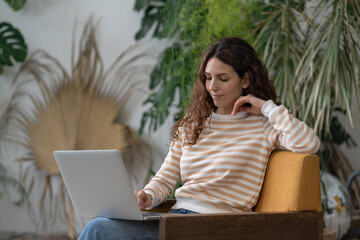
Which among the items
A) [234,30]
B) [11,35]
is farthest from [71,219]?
[234,30]

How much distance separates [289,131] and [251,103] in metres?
0.20

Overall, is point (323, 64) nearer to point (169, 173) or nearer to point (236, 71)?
point (236, 71)

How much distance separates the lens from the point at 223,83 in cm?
196

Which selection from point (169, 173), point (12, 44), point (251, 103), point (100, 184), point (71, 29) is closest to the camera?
point (100, 184)

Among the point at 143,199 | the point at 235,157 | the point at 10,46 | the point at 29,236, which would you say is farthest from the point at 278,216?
the point at 10,46

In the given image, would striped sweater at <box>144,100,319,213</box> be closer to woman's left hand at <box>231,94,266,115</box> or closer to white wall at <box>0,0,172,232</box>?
woman's left hand at <box>231,94,266,115</box>

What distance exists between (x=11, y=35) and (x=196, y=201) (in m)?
2.66

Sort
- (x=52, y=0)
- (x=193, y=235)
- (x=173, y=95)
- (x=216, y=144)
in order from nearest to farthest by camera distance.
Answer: (x=193, y=235), (x=216, y=144), (x=173, y=95), (x=52, y=0)

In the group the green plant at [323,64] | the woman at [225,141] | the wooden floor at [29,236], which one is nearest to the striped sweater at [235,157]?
the woman at [225,141]

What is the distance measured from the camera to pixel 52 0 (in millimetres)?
4062

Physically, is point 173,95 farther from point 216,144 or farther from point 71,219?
point 216,144

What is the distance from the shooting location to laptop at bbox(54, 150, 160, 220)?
1601 mm

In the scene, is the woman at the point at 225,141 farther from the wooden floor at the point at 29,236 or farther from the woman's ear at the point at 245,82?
the wooden floor at the point at 29,236

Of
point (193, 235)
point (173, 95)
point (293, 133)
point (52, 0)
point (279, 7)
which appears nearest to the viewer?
point (193, 235)
